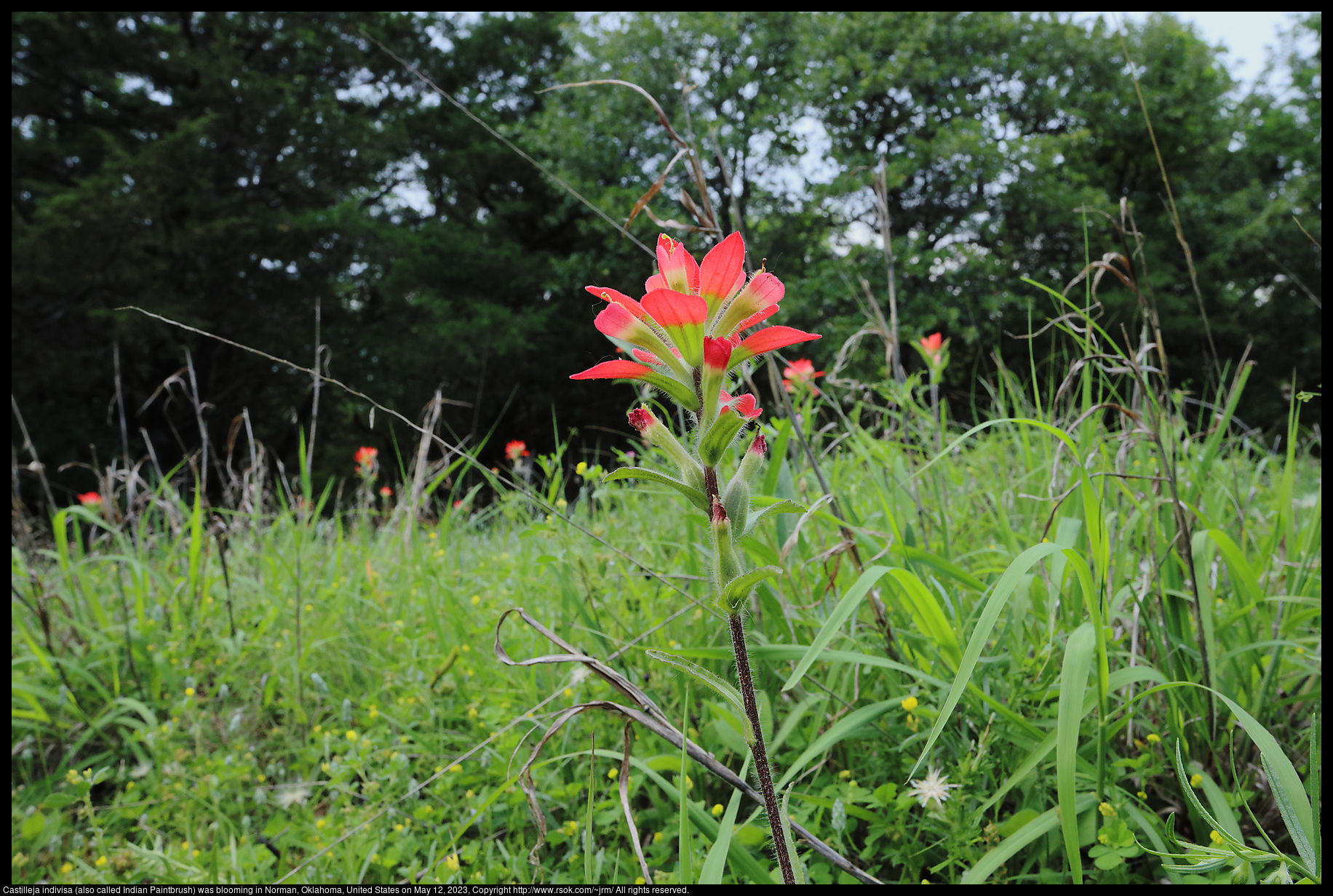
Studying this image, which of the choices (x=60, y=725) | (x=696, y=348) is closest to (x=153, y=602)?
(x=60, y=725)

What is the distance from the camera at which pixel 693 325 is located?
0.62 metres

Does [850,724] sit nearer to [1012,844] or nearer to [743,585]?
[1012,844]

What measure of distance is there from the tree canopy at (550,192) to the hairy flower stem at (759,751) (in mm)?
9144

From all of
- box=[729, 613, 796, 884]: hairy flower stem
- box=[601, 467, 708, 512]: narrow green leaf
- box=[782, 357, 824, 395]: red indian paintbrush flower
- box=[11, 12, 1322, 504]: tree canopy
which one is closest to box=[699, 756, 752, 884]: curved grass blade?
box=[729, 613, 796, 884]: hairy flower stem

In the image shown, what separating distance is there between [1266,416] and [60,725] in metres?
16.5

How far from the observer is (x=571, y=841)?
1.17 m

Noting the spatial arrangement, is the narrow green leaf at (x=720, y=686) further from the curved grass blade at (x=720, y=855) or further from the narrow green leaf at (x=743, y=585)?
the curved grass blade at (x=720, y=855)

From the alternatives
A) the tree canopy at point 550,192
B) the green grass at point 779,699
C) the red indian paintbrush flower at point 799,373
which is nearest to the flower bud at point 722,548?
the green grass at point 779,699

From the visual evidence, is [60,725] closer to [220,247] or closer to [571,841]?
[571,841]

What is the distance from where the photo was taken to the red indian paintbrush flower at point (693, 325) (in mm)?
614

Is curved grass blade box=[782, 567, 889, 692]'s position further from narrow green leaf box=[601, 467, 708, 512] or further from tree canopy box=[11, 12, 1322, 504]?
tree canopy box=[11, 12, 1322, 504]

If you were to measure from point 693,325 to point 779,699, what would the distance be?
2.94 ft

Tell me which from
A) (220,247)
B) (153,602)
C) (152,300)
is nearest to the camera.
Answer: (153,602)

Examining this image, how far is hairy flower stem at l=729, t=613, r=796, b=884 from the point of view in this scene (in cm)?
63
